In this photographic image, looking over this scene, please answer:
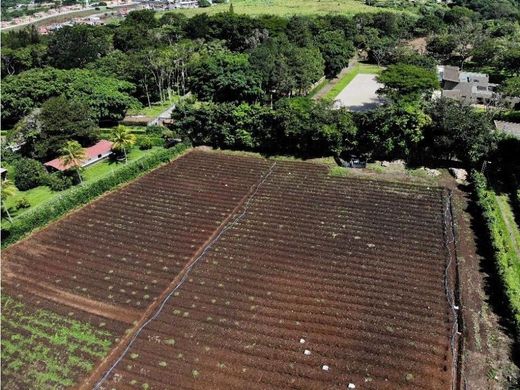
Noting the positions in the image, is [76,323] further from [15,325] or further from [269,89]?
[269,89]

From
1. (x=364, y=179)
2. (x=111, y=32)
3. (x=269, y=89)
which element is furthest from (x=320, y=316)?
(x=111, y=32)

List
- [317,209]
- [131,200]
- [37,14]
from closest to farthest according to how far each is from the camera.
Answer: [317,209]
[131,200]
[37,14]

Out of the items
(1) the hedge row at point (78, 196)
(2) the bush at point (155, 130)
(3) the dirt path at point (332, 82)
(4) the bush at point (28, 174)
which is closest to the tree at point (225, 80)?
(3) the dirt path at point (332, 82)

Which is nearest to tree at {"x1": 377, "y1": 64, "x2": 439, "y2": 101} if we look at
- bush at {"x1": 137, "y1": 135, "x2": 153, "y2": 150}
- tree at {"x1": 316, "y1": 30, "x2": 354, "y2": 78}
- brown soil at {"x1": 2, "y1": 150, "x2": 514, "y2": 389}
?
brown soil at {"x1": 2, "y1": 150, "x2": 514, "y2": 389}

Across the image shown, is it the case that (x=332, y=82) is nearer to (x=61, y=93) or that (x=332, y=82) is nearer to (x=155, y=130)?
(x=155, y=130)

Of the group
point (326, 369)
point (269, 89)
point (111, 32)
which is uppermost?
point (111, 32)

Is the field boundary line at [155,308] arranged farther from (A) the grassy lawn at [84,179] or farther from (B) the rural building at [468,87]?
(B) the rural building at [468,87]

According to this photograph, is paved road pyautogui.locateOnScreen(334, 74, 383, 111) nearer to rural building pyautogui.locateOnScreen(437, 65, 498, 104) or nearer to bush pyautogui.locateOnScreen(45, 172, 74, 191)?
rural building pyautogui.locateOnScreen(437, 65, 498, 104)
